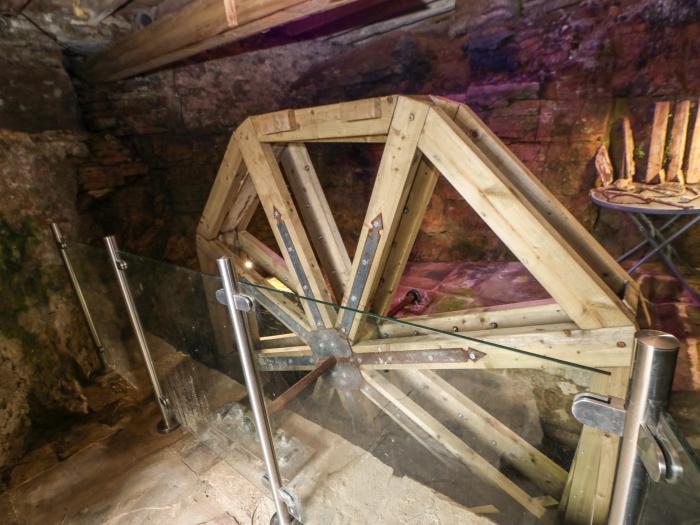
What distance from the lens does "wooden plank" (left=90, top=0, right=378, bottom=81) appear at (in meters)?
2.35

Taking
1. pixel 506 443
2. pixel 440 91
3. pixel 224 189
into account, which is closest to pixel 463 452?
pixel 506 443

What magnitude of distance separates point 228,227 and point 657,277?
16.1 ft

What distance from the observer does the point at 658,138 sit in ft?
13.2

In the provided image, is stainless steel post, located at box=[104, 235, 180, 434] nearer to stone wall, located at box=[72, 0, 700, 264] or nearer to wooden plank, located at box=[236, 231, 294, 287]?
wooden plank, located at box=[236, 231, 294, 287]

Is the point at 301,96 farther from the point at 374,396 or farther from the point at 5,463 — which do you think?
the point at 5,463

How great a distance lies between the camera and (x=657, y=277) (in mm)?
4059

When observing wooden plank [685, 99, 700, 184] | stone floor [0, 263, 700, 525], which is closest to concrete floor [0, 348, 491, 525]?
stone floor [0, 263, 700, 525]

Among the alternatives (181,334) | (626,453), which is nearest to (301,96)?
(181,334)

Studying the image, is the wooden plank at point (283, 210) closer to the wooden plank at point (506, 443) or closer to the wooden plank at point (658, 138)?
the wooden plank at point (506, 443)

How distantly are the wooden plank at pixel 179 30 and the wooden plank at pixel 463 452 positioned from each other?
2.72m

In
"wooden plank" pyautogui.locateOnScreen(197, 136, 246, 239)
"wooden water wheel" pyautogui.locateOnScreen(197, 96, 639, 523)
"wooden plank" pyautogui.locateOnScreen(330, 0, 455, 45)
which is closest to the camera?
"wooden water wheel" pyautogui.locateOnScreen(197, 96, 639, 523)

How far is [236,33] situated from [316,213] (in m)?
1.56

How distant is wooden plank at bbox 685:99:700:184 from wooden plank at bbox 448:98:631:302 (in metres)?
3.18

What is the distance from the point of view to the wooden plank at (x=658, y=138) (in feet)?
13.1
